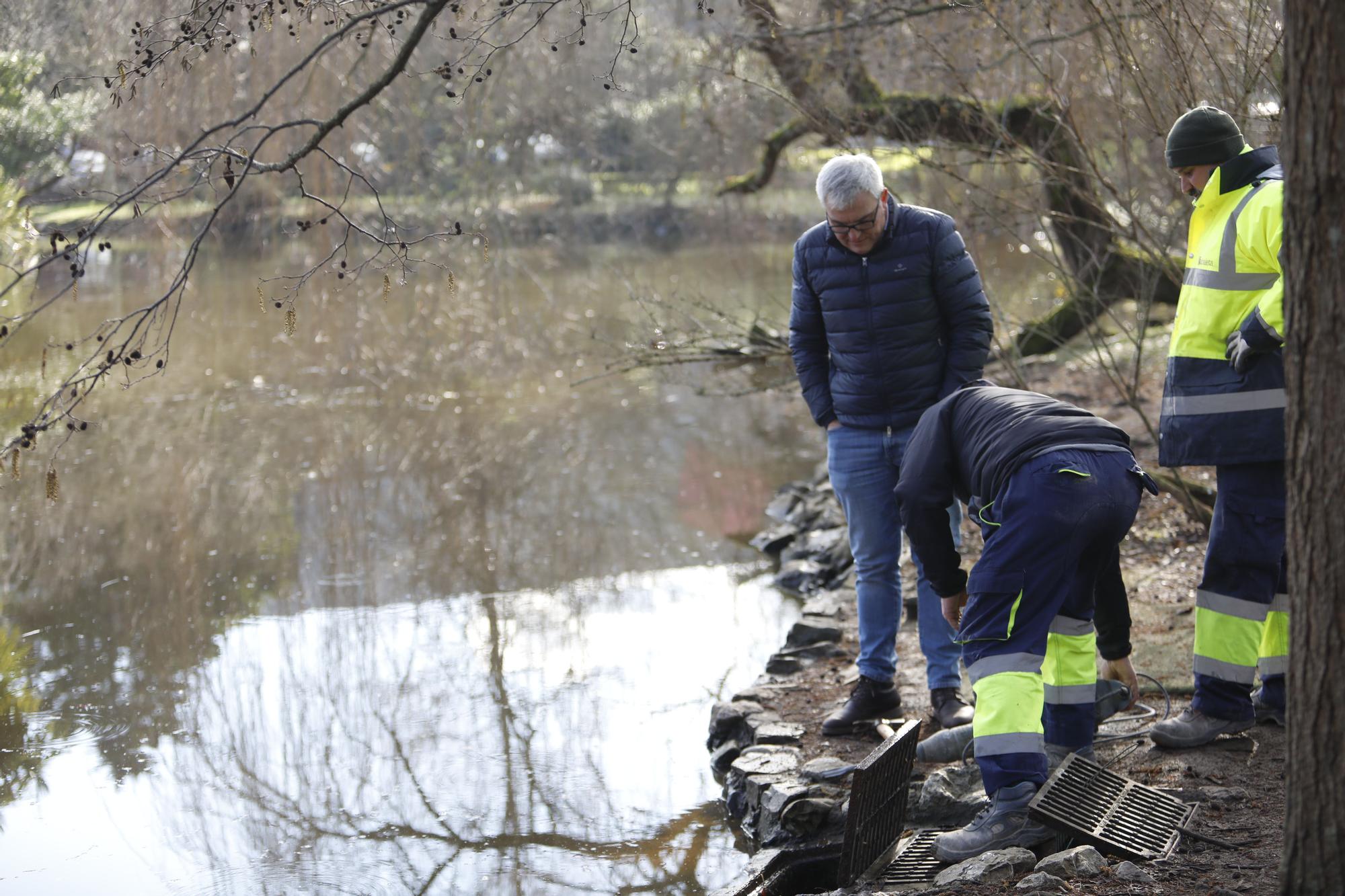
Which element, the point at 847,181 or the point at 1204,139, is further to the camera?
the point at 847,181

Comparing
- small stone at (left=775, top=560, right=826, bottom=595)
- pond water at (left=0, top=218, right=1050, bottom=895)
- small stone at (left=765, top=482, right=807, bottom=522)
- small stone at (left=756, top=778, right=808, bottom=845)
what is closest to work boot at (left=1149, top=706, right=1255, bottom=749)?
small stone at (left=756, top=778, right=808, bottom=845)

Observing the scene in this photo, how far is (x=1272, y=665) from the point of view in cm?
384

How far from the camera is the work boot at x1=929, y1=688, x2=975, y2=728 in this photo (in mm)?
4348

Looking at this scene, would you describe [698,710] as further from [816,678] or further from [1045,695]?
[1045,695]

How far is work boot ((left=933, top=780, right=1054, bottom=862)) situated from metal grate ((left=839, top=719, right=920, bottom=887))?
209 mm

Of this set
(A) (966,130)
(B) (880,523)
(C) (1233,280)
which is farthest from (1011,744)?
(A) (966,130)

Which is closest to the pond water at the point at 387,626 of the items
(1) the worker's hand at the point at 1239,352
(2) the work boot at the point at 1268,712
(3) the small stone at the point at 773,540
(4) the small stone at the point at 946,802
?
(3) the small stone at the point at 773,540

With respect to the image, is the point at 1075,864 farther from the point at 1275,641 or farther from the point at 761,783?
the point at 761,783

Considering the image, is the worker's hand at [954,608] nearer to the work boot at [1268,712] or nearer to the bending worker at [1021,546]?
the bending worker at [1021,546]

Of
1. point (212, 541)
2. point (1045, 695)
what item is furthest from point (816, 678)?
point (212, 541)

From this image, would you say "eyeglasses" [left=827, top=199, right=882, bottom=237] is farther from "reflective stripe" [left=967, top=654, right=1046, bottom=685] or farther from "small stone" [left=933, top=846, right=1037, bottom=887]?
"small stone" [left=933, top=846, right=1037, bottom=887]

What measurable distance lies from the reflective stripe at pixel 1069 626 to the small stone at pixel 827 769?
1.00m

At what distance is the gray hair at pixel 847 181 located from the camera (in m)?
4.06

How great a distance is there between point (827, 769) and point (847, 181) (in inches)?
75.8
